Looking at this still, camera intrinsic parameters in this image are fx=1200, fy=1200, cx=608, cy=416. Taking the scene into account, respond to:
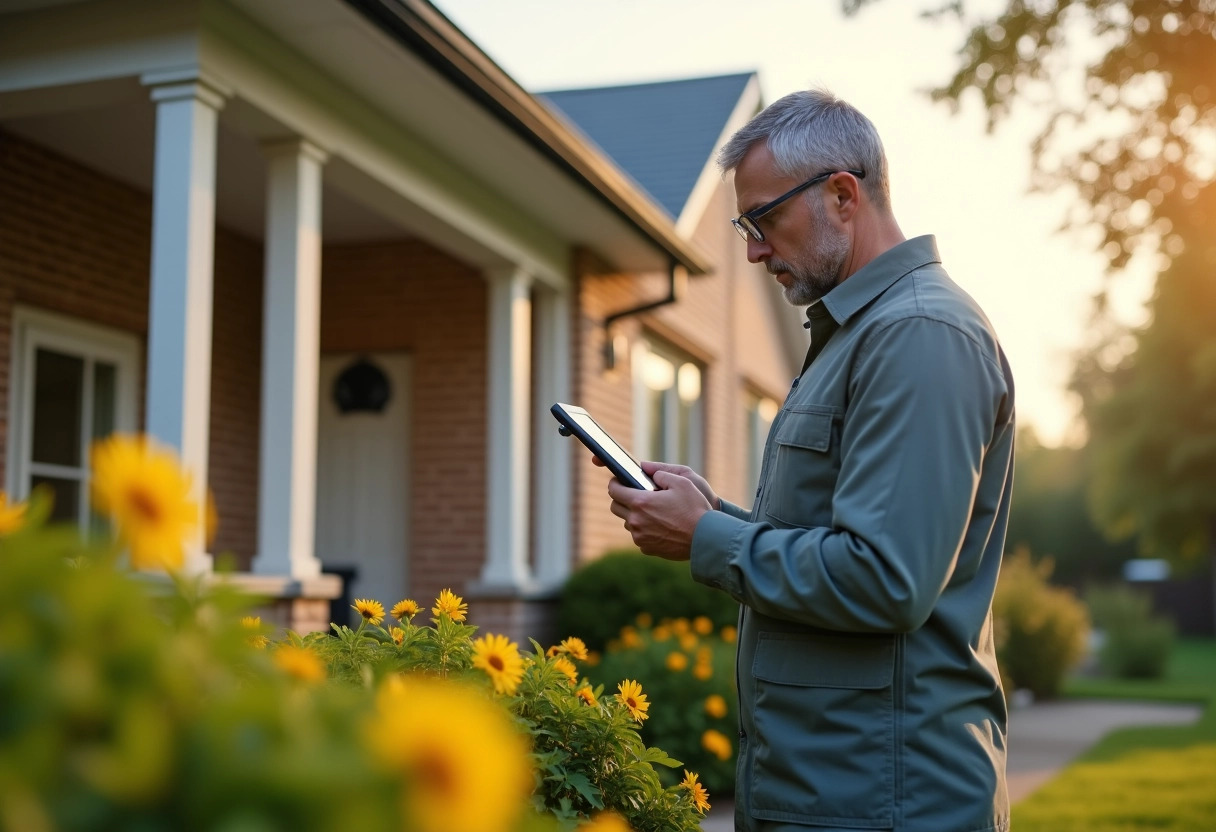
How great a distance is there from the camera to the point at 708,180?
11891 millimetres

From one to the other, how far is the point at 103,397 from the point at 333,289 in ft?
7.45

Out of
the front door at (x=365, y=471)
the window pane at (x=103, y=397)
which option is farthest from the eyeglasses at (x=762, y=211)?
the front door at (x=365, y=471)

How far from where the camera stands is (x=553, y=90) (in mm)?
14758

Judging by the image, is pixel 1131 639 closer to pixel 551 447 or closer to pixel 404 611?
pixel 551 447

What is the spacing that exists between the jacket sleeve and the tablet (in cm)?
A: 37

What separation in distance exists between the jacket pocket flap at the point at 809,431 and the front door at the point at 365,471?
7.33 m

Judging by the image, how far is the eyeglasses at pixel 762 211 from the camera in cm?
221

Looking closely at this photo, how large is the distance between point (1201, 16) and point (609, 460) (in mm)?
6084

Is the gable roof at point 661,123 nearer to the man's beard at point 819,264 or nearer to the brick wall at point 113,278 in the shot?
the brick wall at point 113,278

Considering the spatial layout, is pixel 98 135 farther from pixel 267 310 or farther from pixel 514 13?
pixel 514 13

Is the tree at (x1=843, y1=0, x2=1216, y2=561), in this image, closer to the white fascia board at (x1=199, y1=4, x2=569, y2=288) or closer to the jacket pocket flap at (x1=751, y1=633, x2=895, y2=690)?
the white fascia board at (x1=199, y1=4, x2=569, y2=288)

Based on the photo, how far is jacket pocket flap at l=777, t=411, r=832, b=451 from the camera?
204 cm

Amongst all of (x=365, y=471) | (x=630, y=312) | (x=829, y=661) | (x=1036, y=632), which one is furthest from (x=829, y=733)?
(x=1036, y=632)

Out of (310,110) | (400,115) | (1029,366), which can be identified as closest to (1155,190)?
(400,115)
